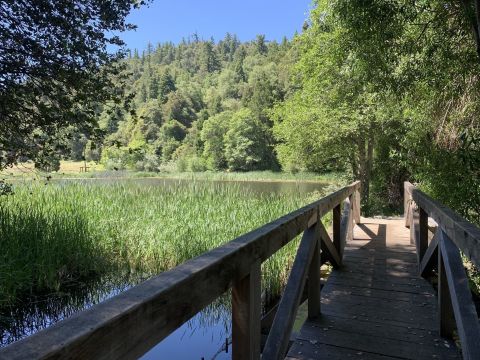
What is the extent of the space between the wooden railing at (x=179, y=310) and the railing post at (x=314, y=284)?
2.29 ft

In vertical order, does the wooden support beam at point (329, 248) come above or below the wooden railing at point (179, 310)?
below

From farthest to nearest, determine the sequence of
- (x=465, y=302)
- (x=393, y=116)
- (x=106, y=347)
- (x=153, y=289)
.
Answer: (x=393, y=116)
(x=465, y=302)
(x=153, y=289)
(x=106, y=347)

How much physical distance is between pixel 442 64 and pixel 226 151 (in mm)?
52003

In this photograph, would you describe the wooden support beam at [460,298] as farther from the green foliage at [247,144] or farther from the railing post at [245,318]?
the green foliage at [247,144]

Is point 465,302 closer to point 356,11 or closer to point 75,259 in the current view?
point 356,11

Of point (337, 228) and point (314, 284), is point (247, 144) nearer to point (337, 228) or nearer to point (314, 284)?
point (337, 228)

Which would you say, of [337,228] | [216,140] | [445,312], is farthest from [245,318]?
[216,140]

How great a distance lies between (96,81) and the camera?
5844 millimetres

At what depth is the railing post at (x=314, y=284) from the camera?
324cm

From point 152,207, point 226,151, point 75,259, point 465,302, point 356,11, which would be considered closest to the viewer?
point 465,302

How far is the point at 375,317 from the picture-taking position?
3.33m

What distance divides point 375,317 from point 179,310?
2.61 m

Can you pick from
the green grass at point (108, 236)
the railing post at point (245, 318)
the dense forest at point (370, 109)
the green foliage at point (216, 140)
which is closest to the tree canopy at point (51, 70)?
the dense forest at point (370, 109)

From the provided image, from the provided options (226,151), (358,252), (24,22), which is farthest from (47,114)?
(226,151)
